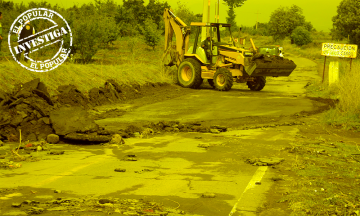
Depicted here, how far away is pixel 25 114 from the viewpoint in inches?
461

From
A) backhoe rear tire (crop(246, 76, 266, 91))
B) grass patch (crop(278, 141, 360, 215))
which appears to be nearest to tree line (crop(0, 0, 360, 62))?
backhoe rear tire (crop(246, 76, 266, 91))

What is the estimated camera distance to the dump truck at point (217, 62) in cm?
2267

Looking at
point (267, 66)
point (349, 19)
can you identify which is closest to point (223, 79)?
point (267, 66)

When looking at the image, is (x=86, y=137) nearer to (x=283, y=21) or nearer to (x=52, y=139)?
(x=52, y=139)

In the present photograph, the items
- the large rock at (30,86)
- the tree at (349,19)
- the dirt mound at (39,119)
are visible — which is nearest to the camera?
the dirt mound at (39,119)

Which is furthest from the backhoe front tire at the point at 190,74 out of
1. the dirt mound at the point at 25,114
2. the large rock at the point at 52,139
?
the large rock at the point at 52,139

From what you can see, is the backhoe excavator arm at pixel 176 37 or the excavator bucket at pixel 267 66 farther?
the backhoe excavator arm at pixel 176 37

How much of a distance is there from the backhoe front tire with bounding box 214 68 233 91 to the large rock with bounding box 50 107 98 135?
11.8 meters

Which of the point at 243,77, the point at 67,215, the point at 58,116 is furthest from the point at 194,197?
the point at 243,77

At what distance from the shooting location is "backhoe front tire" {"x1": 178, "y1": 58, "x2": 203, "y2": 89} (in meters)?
24.1

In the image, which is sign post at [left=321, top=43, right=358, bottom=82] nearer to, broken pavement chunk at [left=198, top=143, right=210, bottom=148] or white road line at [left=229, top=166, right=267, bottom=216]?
broken pavement chunk at [left=198, top=143, right=210, bottom=148]

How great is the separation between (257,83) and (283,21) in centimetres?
7302

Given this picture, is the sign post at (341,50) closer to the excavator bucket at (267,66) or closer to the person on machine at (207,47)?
the excavator bucket at (267,66)

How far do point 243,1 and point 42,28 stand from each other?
59.2m
